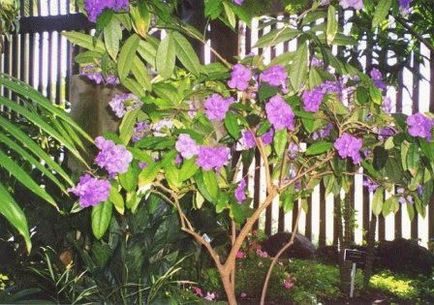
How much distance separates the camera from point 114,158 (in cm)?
130

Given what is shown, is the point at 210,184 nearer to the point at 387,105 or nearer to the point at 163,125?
the point at 163,125

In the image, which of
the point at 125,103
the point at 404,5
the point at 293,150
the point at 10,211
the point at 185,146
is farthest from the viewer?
the point at 293,150

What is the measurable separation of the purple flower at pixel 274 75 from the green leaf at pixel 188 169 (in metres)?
0.29

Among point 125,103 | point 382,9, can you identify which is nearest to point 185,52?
point 125,103

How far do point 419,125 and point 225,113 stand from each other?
51 cm

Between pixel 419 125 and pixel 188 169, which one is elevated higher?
pixel 419 125

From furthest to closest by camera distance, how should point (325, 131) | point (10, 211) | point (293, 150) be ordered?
point (293, 150), point (325, 131), point (10, 211)

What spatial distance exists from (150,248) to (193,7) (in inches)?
50.2

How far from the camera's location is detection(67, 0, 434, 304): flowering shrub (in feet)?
4.40

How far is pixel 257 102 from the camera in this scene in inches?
62.8

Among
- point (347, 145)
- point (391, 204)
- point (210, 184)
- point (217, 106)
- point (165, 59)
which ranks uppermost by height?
point (165, 59)

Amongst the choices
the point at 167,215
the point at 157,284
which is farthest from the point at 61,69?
the point at 157,284

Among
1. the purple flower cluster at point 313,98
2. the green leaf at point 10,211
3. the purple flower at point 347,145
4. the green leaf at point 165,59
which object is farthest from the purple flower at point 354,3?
the green leaf at point 10,211

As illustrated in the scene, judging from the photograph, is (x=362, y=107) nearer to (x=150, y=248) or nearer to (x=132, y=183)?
(x=132, y=183)
